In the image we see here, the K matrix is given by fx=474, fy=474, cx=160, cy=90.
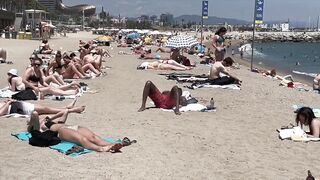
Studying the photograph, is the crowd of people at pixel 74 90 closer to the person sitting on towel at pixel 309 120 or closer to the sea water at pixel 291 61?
the person sitting on towel at pixel 309 120

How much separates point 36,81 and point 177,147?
4.42m

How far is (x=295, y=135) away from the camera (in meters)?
6.89

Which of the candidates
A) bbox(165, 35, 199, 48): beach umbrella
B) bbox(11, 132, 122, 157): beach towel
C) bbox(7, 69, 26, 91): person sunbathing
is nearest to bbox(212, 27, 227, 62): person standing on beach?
bbox(165, 35, 199, 48): beach umbrella

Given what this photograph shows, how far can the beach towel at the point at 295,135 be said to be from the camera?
22.2ft

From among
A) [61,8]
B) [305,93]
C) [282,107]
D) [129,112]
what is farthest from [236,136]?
[61,8]

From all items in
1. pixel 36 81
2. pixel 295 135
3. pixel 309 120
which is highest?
pixel 36 81

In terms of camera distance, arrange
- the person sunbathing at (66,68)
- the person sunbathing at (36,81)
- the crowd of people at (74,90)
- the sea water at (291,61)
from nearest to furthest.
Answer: the crowd of people at (74,90) < the person sunbathing at (36,81) < the person sunbathing at (66,68) < the sea water at (291,61)

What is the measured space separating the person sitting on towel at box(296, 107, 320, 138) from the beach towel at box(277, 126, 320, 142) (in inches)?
4.8

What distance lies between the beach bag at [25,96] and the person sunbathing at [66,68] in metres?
2.96

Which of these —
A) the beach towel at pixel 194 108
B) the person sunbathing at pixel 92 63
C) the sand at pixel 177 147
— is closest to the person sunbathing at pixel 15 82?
the sand at pixel 177 147

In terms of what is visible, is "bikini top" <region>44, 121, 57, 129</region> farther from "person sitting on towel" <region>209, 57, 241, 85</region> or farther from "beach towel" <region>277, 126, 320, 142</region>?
"person sitting on towel" <region>209, 57, 241, 85</region>

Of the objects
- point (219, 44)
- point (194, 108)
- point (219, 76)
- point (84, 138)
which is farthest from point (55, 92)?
point (219, 44)

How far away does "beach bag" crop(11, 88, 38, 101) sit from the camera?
8922mm

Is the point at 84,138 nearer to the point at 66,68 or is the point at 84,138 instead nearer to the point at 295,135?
the point at 295,135
